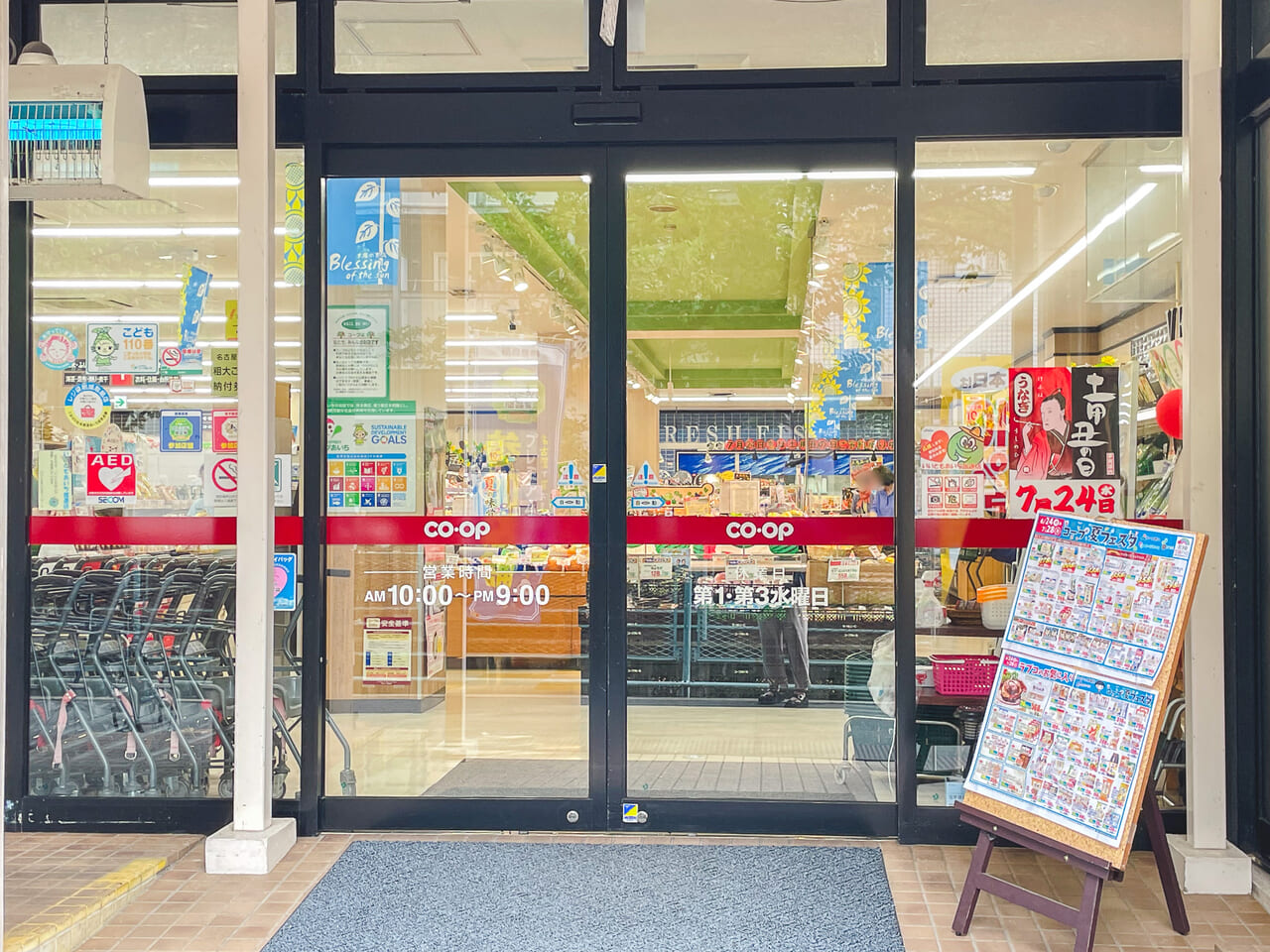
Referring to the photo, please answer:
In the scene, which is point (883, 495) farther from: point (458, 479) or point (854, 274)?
point (458, 479)

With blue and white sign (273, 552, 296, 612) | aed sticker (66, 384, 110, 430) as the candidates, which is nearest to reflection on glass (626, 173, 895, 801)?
blue and white sign (273, 552, 296, 612)

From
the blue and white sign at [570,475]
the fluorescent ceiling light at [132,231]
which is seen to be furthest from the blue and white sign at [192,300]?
the blue and white sign at [570,475]

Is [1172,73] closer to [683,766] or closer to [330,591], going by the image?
[683,766]

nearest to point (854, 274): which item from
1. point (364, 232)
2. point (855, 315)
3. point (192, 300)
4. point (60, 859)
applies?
point (855, 315)

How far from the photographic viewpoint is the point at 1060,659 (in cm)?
337

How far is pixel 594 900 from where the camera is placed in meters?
3.57

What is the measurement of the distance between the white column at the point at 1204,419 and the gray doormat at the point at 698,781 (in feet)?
3.95

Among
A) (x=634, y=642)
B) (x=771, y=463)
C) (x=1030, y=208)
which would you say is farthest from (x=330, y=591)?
(x=1030, y=208)

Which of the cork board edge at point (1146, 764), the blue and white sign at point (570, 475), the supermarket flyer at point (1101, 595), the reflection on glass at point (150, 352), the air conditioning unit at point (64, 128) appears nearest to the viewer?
the cork board edge at point (1146, 764)

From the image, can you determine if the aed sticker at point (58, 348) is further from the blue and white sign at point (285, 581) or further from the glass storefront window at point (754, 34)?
the glass storefront window at point (754, 34)

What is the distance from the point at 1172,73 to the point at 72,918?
16.4 ft

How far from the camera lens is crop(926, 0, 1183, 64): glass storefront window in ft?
13.6

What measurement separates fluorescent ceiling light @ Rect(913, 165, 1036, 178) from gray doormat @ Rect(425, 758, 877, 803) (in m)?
2.43

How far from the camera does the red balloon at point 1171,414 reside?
160 inches
